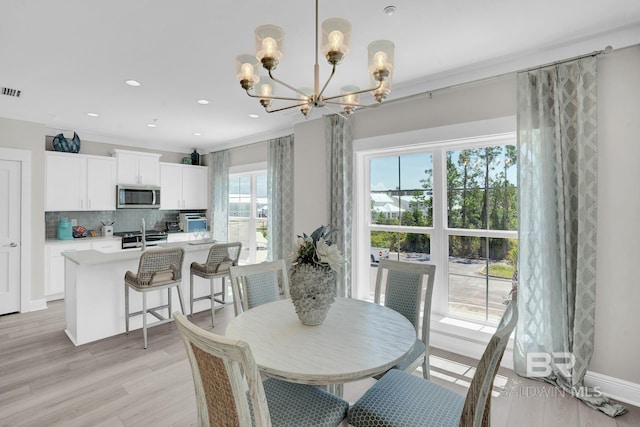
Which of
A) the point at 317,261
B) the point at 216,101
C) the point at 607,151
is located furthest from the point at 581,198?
the point at 216,101

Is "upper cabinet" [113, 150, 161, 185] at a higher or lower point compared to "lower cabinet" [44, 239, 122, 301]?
higher

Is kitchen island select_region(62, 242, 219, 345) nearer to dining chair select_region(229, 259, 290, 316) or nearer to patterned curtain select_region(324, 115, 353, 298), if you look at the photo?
dining chair select_region(229, 259, 290, 316)

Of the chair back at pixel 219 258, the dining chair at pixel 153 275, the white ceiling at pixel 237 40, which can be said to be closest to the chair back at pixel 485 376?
the white ceiling at pixel 237 40

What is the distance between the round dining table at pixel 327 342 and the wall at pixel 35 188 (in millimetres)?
4167

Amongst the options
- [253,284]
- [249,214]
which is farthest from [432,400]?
[249,214]

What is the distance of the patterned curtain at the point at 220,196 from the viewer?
20.2ft

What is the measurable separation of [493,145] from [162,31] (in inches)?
117

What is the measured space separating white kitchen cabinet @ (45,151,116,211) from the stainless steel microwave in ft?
0.38

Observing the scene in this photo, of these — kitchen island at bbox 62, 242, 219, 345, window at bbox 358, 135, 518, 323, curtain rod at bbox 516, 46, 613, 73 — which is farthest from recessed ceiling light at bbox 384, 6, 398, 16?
kitchen island at bbox 62, 242, 219, 345

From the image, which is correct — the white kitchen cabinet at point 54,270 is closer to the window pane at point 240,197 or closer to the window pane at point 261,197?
the window pane at point 240,197

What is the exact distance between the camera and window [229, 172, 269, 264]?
571 centimetres

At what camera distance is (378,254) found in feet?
12.5

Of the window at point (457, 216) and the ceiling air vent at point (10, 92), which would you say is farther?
the ceiling air vent at point (10, 92)

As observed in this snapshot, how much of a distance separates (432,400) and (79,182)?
19.0 feet
